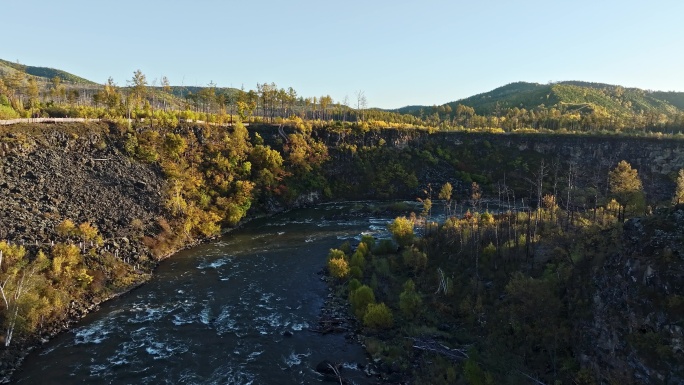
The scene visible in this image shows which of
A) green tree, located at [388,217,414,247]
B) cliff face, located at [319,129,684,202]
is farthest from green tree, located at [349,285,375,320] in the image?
cliff face, located at [319,129,684,202]

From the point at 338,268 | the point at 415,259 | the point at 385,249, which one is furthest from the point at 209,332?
the point at 385,249

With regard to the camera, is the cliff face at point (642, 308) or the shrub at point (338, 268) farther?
the shrub at point (338, 268)

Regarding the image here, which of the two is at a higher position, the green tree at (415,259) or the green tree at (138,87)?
the green tree at (138,87)

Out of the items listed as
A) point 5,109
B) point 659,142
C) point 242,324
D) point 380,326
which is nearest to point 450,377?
point 380,326

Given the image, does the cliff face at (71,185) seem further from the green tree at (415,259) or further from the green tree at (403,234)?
the green tree at (415,259)

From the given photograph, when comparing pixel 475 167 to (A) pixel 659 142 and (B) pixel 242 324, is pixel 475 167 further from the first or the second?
(B) pixel 242 324

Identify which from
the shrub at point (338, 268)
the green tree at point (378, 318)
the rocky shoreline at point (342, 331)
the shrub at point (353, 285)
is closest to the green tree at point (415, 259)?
the shrub at point (338, 268)
